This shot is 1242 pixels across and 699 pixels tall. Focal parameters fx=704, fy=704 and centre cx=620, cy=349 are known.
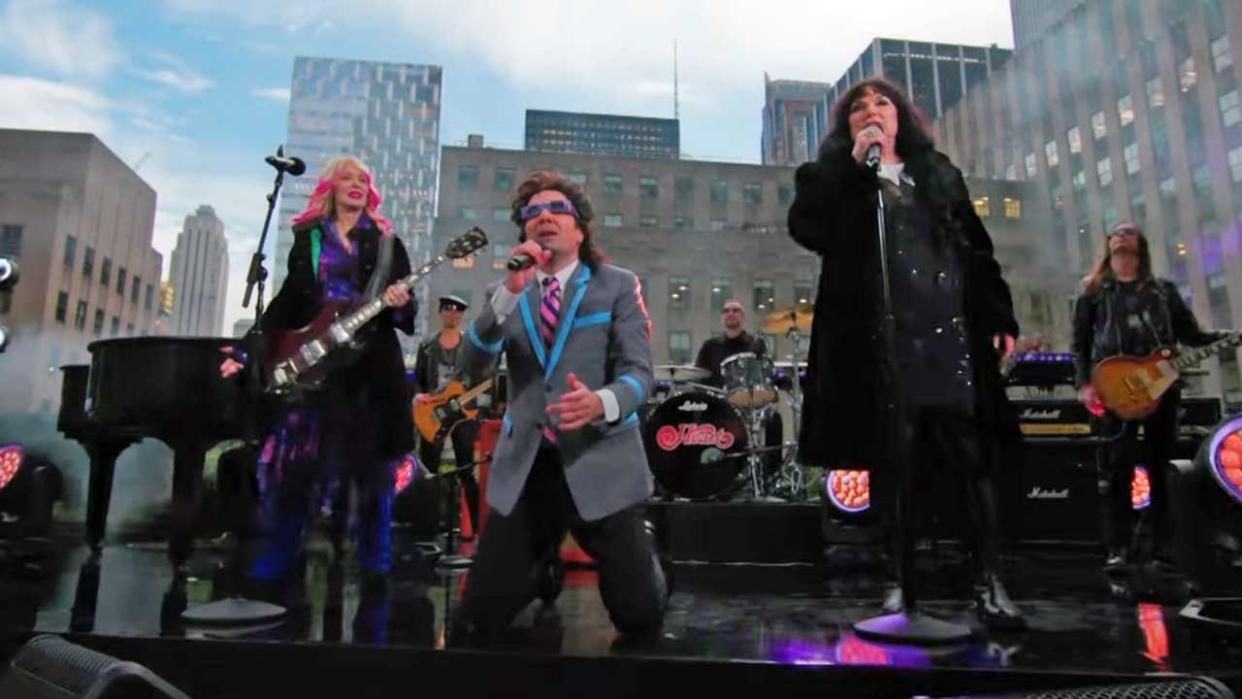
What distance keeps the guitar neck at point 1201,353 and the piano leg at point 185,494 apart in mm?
5061

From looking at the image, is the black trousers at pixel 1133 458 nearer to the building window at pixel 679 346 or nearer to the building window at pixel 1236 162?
the building window at pixel 1236 162

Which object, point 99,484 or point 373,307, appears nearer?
point 373,307

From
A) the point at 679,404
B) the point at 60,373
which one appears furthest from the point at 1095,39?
the point at 60,373

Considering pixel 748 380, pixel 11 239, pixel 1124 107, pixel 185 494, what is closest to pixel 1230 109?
pixel 1124 107

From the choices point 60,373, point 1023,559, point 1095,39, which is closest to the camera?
point 1023,559

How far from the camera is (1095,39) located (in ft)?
36.1

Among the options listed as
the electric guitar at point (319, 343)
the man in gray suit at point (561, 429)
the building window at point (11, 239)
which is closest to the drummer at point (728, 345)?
the electric guitar at point (319, 343)

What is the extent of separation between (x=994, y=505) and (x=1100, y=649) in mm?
468

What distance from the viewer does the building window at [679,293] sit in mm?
24047

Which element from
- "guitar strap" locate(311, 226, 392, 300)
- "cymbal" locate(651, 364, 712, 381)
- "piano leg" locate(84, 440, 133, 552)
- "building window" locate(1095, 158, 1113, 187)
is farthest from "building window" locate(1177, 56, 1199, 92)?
"piano leg" locate(84, 440, 133, 552)

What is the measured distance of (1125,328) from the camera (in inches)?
145

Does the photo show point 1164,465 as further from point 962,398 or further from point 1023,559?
point 962,398

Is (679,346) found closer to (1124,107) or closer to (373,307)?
(1124,107)

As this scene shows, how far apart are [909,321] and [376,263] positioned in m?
2.22
